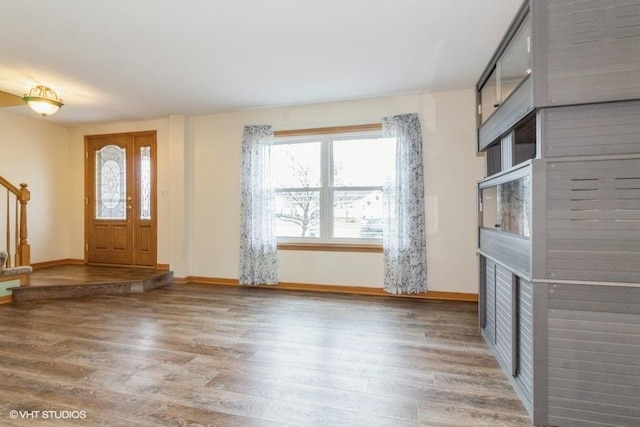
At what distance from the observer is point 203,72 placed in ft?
11.2

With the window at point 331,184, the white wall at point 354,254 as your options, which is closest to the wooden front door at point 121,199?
the white wall at point 354,254

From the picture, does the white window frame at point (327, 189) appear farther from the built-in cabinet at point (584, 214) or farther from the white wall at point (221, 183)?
the built-in cabinet at point (584, 214)

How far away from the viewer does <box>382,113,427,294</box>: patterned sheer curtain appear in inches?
158

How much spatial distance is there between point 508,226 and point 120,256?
19.3 feet

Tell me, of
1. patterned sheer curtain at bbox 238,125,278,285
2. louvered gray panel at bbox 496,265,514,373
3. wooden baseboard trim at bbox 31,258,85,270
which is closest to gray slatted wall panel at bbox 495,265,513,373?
louvered gray panel at bbox 496,265,514,373

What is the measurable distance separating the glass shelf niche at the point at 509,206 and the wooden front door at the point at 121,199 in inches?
194

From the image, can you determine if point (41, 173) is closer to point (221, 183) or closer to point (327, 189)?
point (221, 183)

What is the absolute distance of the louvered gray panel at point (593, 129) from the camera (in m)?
1.52

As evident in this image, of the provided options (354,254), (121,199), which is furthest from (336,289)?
(121,199)

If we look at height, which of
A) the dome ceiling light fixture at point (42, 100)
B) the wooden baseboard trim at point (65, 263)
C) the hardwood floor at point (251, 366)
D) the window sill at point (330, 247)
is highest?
the dome ceiling light fixture at point (42, 100)

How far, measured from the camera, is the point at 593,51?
155cm

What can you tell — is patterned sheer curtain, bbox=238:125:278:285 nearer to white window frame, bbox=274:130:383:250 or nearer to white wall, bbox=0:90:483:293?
white wall, bbox=0:90:483:293

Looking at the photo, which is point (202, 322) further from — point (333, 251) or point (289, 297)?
point (333, 251)

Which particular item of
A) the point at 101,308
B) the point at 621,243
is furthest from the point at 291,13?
the point at 101,308
